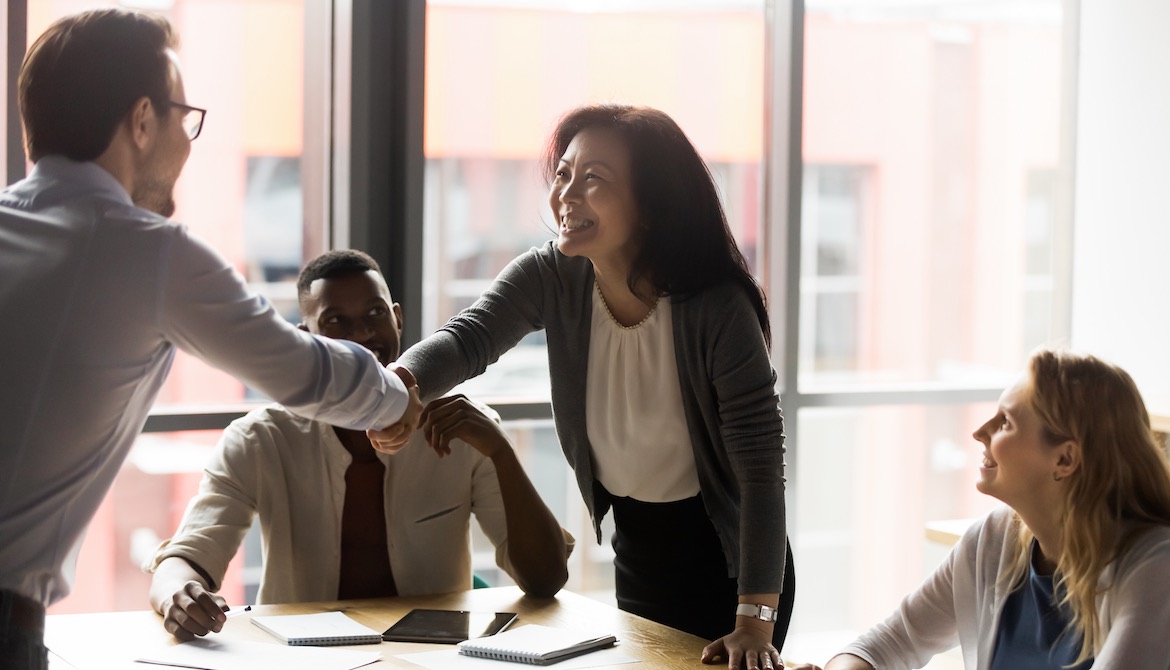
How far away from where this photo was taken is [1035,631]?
1.90m

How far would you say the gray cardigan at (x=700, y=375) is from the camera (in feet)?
6.64

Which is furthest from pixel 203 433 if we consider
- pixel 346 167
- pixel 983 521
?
pixel 983 521

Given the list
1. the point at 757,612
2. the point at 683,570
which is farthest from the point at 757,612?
the point at 683,570

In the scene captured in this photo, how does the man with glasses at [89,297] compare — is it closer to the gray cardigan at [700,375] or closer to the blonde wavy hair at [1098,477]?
the gray cardigan at [700,375]

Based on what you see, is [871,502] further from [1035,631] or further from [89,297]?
[89,297]

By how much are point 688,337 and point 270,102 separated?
167 cm

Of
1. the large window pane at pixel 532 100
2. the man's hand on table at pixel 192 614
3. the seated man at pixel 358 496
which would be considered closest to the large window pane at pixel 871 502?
the large window pane at pixel 532 100

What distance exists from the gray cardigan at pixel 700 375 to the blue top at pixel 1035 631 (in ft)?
1.20

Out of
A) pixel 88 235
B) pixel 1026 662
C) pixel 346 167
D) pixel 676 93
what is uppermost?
pixel 676 93

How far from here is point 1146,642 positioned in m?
1.72

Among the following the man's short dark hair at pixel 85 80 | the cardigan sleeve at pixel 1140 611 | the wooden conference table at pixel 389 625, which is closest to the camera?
the man's short dark hair at pixel 85 80

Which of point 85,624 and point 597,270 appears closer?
point 85,624

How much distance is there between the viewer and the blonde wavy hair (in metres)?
1.83

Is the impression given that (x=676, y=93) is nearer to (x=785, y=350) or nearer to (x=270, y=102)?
(x=785, y=350)
